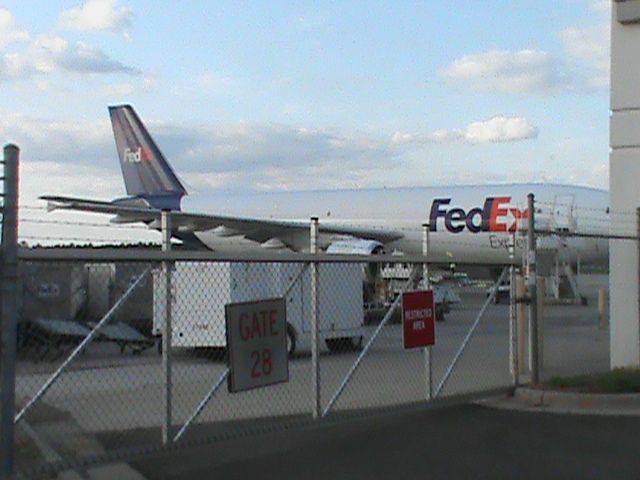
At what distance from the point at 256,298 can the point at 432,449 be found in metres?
6.33

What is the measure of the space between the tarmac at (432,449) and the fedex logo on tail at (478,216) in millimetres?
24599

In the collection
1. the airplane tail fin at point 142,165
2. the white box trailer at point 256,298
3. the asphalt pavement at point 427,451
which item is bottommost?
the asphalt pavement at point 427,451

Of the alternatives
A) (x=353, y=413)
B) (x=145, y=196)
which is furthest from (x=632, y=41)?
(x=145, y=196)

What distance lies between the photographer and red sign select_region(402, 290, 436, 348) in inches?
424

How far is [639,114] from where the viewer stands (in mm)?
14734

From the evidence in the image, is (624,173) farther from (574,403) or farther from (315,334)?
(315,334)

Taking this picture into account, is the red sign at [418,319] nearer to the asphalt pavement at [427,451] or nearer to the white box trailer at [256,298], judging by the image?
the asphalt pavement at [427,451]

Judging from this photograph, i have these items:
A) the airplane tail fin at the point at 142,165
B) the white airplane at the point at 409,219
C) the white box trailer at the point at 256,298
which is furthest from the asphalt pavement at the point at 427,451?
the airplane tail fin at the point at 142,165

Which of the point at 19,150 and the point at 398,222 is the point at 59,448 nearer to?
the point at 19,150

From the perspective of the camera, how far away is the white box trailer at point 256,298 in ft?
50.7

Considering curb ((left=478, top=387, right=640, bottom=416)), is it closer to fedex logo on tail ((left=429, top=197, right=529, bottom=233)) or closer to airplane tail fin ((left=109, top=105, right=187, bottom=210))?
fedex logo on tail ((left=429, top=197, right=529, bottom=233))

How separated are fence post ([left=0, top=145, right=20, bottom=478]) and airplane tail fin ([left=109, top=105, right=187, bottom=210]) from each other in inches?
1567

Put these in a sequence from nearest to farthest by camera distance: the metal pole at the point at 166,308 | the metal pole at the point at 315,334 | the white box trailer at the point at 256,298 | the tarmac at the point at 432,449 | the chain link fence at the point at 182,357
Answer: the chain link fence at the point at 182,357 < the metal pole at the point at 166,308 < the tarmac at the point at 432,449 < the metal pole at the point at 315,334 < the white box trailer at the point at 256,298

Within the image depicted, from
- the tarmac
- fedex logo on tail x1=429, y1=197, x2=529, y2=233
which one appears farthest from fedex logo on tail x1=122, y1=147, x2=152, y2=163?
the tarmac
